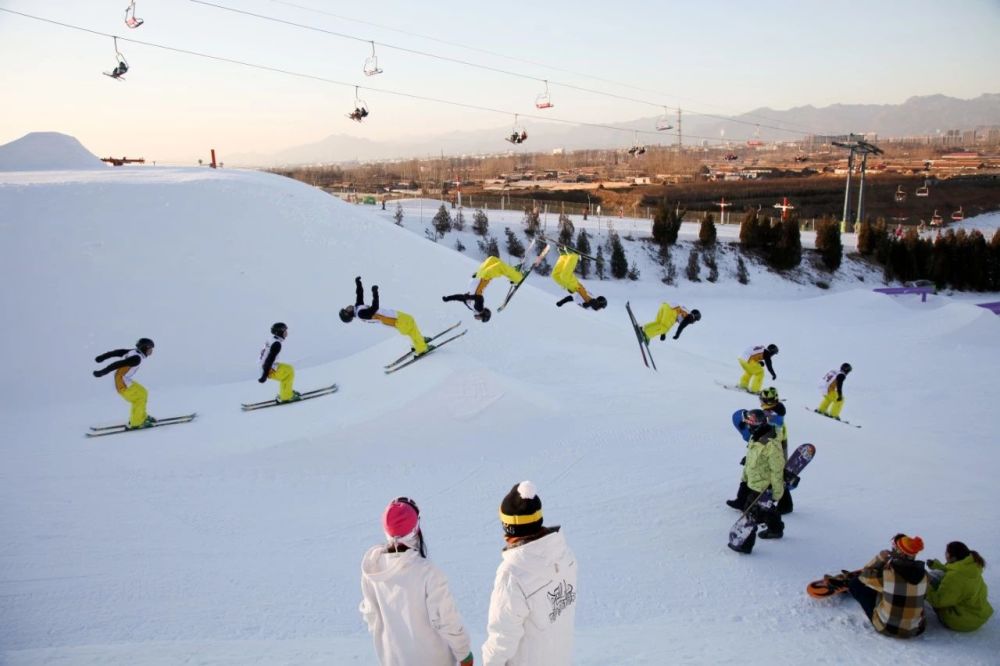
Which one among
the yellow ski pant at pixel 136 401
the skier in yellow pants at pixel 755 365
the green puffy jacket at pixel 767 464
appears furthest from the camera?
the skier in yellow pants at pixel 755 365

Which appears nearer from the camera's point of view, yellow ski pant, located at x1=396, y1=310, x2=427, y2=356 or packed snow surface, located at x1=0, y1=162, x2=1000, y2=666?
packed snow surface, located at x1=0, y1=162, x2=1000, y2=666

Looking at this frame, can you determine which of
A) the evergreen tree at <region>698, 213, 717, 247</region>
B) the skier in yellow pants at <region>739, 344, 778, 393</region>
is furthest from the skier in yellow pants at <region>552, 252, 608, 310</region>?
the evergreen tree at <region>698, 213, 717, 247</region>

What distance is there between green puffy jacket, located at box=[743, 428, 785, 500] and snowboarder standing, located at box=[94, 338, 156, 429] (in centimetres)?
724

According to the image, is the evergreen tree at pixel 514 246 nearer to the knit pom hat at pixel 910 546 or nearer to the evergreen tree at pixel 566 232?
the evergreen tree at pixel 566 232

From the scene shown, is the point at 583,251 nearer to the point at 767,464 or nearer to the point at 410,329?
the point at 410,329

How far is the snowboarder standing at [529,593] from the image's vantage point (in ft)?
8.40

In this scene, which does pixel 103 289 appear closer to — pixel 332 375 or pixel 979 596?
pixel 332 375

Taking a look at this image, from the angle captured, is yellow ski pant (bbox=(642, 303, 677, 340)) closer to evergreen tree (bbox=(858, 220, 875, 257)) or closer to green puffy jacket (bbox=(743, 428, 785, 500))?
green puffy jacket (bbox=(743, 428, 785, 500))

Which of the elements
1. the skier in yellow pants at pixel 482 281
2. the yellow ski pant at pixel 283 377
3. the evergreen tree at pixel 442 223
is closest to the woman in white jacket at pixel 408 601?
the skier in yellow pants at pixel 482 281

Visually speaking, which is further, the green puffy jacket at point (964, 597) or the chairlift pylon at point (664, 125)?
the chairlift pylon at point (664, 125)

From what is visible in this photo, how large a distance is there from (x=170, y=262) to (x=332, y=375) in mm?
4837

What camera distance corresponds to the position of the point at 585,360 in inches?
402

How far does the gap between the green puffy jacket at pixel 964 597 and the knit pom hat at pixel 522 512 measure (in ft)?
10.5

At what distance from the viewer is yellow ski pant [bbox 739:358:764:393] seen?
33.8 ft
